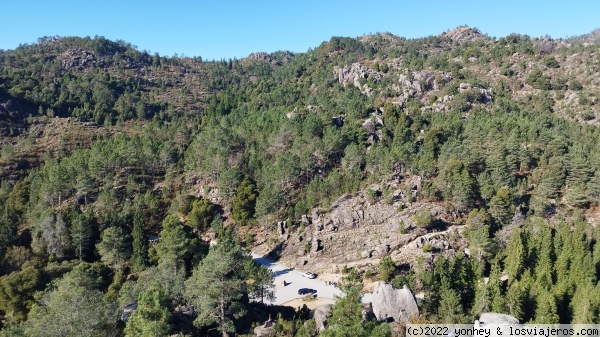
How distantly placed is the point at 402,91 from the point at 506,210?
67.6m

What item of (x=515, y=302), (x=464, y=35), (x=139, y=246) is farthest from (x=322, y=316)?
(x=464, y=35)

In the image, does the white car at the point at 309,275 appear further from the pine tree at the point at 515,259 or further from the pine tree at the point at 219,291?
the pine tree at the point at 515,259

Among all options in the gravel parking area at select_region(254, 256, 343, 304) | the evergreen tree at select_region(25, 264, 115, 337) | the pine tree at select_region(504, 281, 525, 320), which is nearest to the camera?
the evergreen tree at select_region(25, 264, 115, 337)

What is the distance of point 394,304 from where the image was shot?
112 feet

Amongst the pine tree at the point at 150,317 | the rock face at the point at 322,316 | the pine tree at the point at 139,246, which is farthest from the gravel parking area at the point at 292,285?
the pine tree at the point at 150,317

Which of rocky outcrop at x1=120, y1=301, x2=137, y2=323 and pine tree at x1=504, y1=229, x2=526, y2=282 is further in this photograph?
pine tree at x1=504, y1=229, x2=526, y2=282

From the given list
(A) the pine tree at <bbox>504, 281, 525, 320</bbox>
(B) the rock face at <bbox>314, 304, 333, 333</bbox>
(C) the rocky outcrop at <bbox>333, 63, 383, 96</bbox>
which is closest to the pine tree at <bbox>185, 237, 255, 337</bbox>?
(B) the rock face at <bbox>314, 304, 333, 333</bbox>

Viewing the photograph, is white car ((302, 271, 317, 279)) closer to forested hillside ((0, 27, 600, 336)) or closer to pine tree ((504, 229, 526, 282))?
forested hillside ((0, 27, 600, 336))

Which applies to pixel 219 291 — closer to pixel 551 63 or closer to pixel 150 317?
pixel 150 317

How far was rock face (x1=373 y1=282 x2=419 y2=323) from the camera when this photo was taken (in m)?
33.8

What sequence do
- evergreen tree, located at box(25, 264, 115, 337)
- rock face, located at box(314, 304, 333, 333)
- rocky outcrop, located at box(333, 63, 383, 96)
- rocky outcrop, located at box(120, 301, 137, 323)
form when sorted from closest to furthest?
evergreen tree, located at box(25, 264, 115, 337), rocky outcrop, located at box(120, 301, 137, 323), rock face, located at box(314, 304, 333, 333), rocky outcrop, located at box(333, 63, 383, 96)

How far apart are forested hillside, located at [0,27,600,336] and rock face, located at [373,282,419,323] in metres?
2.86

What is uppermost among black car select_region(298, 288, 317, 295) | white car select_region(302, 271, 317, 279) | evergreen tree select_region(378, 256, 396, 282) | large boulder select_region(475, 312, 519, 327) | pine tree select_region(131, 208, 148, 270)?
pine tree select_region(131, 208, 148, 270)

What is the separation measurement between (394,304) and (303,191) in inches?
1584
